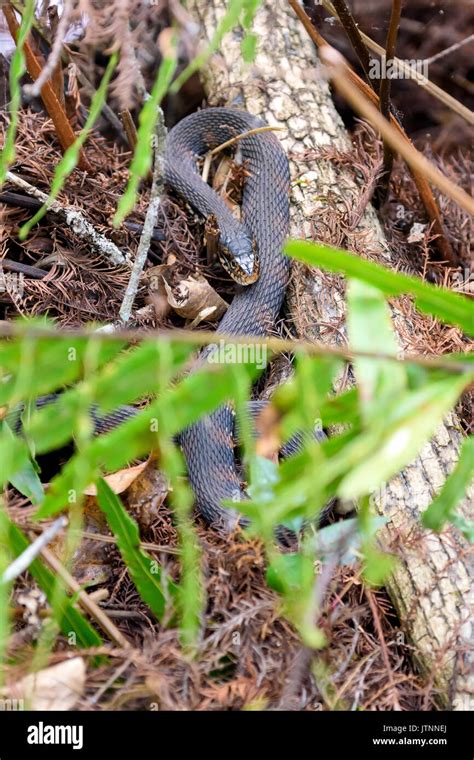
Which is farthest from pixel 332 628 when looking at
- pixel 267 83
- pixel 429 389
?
pixel 267 83

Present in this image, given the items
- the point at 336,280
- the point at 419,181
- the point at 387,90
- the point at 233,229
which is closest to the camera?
the point at 387,90

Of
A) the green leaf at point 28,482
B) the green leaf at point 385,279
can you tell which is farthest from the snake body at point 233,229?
the green leaf at point 385,279

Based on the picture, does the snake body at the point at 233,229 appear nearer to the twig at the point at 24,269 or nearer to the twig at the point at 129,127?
the twig at the point at 129,127

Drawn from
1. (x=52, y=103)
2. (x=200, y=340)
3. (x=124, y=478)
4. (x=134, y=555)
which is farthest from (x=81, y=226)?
(x=200, y=340)

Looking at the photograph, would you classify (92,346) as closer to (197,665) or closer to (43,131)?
(197,665)

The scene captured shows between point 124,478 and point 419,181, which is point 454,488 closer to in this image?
point 124,478

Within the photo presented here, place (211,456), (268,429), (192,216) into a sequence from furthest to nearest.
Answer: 1. (192,216)
2. (211,456)
3. (268,429)

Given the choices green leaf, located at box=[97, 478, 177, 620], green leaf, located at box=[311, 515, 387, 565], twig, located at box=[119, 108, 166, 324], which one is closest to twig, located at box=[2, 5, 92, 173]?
twig, located at box=[119, 108, 166, 324]
